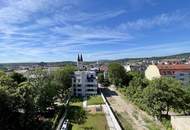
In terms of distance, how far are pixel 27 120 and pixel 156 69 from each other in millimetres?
57675

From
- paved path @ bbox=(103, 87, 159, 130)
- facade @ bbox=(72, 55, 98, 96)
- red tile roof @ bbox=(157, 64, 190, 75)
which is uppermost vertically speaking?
red tile roof @ bbox=(157, 64, 190, 75)

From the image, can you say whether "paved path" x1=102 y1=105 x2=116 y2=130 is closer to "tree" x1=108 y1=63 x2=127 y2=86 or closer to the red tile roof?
"tree" x1=108 y1=63 x2=127 y2=86

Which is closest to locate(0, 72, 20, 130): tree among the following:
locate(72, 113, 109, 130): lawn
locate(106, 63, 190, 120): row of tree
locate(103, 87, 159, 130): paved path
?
locate(72, 113, 109, 130): lawn

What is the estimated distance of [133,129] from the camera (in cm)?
3397

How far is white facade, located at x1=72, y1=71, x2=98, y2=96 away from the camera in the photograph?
68.4 metres

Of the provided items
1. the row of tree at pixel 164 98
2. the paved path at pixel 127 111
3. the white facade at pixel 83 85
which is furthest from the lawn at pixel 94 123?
the white facade at pixel 83 85

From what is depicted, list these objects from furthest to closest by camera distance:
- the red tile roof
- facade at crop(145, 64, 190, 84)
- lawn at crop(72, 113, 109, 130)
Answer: the red tile roof, facade at crop(145, 64, 190, 84), lawn at crop(72, 113, 109, 130)

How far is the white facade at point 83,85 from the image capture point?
68438mm

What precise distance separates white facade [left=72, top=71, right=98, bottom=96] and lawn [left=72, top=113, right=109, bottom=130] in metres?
26.4

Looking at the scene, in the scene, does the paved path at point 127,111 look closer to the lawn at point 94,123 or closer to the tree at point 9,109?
the lawn at point 94,123

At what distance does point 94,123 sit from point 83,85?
32454 mm

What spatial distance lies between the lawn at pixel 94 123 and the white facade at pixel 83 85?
26.4m

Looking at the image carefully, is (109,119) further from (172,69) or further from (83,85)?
(172,69)

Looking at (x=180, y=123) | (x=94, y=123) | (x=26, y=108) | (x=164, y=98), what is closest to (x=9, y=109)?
(x=26, y=108)
